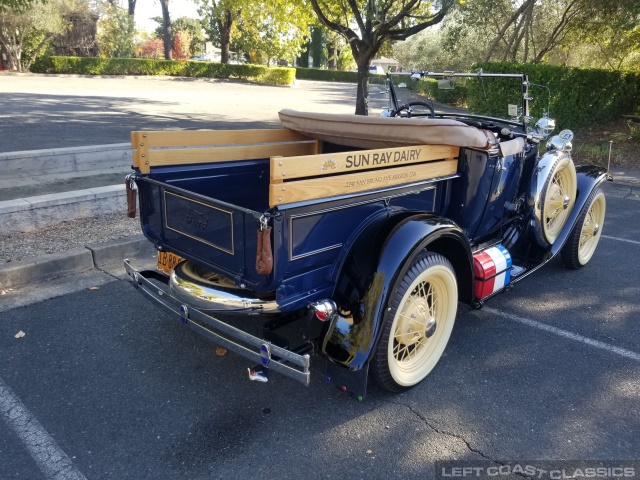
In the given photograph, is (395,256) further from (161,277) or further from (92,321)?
(92,321)

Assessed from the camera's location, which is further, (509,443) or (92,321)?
(92,321)

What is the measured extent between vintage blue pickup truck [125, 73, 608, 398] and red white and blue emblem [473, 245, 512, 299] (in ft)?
0.04

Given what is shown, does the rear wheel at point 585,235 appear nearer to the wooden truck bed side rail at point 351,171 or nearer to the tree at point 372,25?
the wooden truck bed side rail at point 351,171

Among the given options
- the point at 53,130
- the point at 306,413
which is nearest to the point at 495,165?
the point at 306,413

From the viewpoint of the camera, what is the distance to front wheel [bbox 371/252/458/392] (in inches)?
103

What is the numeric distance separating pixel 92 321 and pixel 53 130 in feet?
25.2

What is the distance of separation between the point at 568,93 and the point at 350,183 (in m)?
11.5

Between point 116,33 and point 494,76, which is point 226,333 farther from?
point 116,33

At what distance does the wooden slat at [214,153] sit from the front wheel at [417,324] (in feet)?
4.68

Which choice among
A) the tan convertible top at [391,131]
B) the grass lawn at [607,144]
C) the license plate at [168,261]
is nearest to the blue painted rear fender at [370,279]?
the tan convertible top at [391,131]

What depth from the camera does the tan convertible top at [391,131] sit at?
10.00 ft

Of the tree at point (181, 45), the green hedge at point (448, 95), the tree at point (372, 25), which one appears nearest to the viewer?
the tree at point (372, 25)

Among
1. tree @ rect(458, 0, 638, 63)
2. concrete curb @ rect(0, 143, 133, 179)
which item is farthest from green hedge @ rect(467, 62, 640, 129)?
concrete curb @ rect(0, 143, 133, 179)

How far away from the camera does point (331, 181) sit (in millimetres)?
2400
